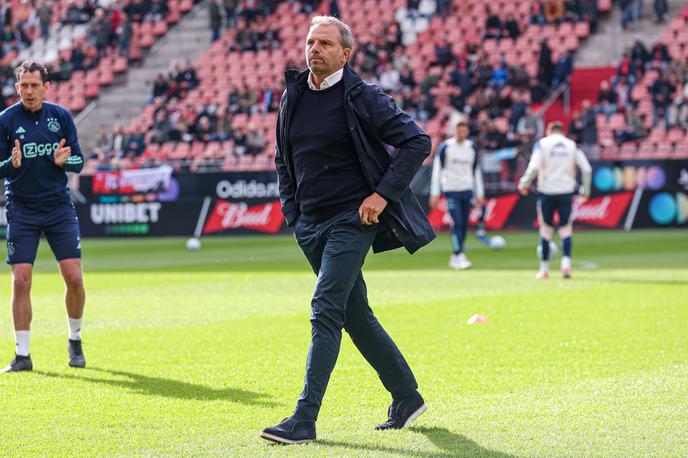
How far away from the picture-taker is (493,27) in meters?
35.4

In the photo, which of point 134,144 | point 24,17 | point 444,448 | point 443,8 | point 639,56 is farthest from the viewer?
point 24,17

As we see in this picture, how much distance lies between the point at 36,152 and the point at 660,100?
75.7 feet

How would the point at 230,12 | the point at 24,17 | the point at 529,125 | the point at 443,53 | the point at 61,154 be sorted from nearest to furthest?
the point at 61,154 → the point at 529,125 → the point at 443,53 → the point at 230,12 → the point at 24,17

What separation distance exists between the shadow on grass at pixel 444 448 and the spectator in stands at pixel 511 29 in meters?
29.8

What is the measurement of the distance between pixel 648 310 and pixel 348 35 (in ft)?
24.3

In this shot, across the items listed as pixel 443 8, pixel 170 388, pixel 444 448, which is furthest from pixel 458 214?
pixel 443 8

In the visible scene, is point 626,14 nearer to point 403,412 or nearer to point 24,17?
point 24,17

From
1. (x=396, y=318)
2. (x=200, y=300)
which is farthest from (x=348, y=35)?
(x=200, y=300)

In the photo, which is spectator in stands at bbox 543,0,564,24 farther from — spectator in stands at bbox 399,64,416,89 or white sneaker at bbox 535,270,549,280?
white sneaker at bbox 535,270,549,280

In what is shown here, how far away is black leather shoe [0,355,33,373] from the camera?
8930mm

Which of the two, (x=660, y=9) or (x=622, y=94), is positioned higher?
(x=660, y=9)

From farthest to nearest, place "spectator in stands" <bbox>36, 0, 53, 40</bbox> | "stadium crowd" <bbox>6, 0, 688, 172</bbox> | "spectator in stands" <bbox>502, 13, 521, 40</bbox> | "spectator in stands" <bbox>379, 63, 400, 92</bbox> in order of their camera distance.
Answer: "spectator in stands" <bbox>36, 0, 53, 40</bbox>, "spectator in stands" <bbox>502, 13, 521, 40</bbox>, "spectator in stands" <bbox>379, 63, 400, 92</bbox>, "stadium crowd" <bbox>6, 0, 688, 172</bbox>

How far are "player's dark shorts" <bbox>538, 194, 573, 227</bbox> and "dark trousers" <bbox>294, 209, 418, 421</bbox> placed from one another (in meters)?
10.9

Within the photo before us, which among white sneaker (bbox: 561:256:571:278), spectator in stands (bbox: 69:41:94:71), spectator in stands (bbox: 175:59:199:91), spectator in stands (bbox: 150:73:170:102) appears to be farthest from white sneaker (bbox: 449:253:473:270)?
spectator in stands (bbox: 69:41:94:71)
